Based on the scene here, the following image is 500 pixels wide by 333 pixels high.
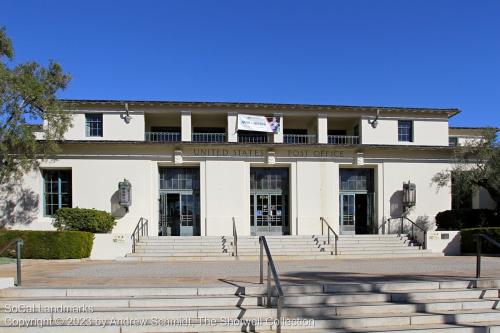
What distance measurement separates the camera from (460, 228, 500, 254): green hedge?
17.2 metres

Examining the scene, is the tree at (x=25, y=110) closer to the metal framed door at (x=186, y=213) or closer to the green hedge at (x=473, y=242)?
the metal framed door at (x=186, y=213)

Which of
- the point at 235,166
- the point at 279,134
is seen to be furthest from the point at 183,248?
the point at 279,134

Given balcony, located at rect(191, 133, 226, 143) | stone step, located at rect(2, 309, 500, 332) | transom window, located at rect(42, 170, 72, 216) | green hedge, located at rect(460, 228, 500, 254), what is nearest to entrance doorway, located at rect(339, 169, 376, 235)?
green hedge, located at rect(460, 228, 500, 254)

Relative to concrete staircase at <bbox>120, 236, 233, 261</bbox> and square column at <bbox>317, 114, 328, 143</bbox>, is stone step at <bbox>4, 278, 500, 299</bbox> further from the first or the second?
square column at <bbox>317, 114, 328, 143</bbox>

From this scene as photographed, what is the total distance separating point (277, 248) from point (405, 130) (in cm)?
1114

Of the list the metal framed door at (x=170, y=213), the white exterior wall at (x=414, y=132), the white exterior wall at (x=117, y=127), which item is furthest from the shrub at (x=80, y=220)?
the white exterior wall at (x=414, y=132)

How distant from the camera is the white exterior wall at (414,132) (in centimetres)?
2245

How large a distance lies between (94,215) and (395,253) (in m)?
13.0

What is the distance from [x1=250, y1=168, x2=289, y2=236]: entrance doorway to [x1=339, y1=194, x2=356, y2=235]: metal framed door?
295 cm

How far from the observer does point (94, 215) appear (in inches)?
699

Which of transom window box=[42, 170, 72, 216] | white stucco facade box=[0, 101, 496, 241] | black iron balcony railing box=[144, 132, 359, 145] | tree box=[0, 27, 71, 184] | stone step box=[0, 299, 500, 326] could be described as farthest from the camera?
black iron balcony railing box=[144, 132, 359, 145]

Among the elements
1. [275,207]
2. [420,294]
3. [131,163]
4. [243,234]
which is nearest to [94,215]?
[131,163]

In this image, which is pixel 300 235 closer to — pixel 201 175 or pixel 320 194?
pixel 320 194

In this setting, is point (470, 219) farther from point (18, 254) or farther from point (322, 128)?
point (18, 254)
